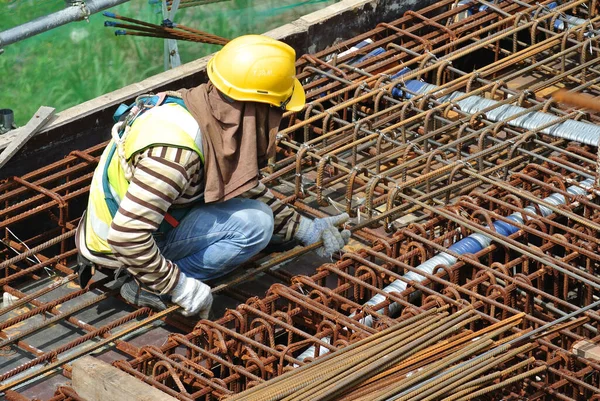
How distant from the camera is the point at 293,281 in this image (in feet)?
22.0

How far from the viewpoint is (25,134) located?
25.6 feet

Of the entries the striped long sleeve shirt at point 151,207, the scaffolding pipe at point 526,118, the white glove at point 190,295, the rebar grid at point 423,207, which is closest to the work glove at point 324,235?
the rebar grid at point 423,207

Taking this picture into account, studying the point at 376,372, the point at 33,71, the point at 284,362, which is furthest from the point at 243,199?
the point at 33,71

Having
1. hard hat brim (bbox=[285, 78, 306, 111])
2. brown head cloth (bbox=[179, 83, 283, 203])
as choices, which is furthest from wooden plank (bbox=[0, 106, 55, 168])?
hard hat brim (bbox=[285, 78, 306, 111])

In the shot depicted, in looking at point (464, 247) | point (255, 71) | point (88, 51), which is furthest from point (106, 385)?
point (88, 51)

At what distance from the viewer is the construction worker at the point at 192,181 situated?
20.6 feet

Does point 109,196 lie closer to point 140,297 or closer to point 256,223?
point 140,297

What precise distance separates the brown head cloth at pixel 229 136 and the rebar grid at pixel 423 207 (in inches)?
22.7

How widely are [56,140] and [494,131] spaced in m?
2.59

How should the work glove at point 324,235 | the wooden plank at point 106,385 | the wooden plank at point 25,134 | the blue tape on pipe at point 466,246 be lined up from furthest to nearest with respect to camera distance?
the wooden plank at point 25,134 → the work glove at point 324,235 → the blue tape on pipe at point 466,246 → the wooden plank at point 106,385

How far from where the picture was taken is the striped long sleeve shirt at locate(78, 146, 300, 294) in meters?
6.23

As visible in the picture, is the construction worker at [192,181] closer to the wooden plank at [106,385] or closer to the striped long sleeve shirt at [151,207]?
the striped long sleeve shirt at [151,207]

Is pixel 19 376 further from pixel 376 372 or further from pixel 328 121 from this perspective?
pixel 328 121

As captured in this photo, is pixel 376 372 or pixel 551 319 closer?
pixel 376 372
